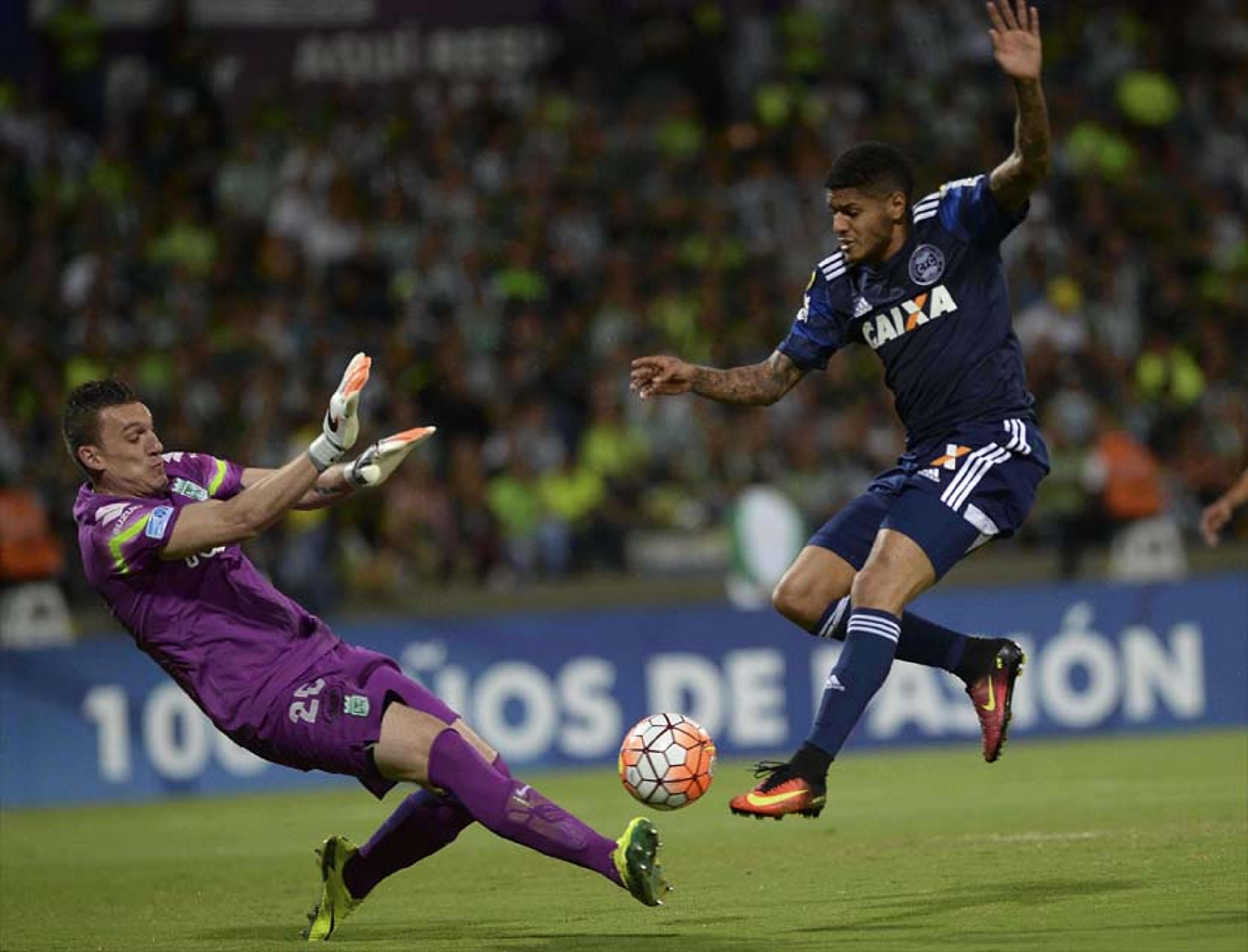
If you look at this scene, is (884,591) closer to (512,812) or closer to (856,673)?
(856,673)

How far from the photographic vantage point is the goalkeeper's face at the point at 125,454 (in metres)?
7.93

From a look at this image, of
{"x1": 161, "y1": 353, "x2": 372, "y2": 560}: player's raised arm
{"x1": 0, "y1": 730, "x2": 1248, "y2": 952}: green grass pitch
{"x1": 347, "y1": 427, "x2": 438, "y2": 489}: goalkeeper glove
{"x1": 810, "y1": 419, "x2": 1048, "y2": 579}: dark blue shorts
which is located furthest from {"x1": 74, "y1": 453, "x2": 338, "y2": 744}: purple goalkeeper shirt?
{"x1": 810, "y1": 419, "x2": 1048, "y2": 579}: dark blue shorts

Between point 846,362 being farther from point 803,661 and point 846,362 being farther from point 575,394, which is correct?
point 803,661

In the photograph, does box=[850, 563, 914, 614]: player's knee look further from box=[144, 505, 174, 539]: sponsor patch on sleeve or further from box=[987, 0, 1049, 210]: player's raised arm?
box=[144, 505, 174, 539]: sponsor patch on sleeve

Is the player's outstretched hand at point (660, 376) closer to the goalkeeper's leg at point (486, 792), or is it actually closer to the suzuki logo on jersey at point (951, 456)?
the suzuki logo on jersey at point (951, 456)

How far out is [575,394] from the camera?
1925 cm

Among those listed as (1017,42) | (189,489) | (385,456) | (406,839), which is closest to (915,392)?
(1017,42)

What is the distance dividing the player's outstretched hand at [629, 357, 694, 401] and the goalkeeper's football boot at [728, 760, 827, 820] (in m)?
1.60

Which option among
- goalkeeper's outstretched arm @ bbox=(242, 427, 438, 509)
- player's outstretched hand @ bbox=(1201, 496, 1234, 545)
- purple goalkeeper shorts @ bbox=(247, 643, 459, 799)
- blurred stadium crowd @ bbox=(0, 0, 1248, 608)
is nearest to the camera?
goalkeeper's outstretched arm @ bbox=(242, 427, 438, 509)

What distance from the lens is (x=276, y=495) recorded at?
7.46 m

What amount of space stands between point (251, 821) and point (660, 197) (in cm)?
932

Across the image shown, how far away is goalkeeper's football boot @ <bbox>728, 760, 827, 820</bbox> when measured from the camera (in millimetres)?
7746

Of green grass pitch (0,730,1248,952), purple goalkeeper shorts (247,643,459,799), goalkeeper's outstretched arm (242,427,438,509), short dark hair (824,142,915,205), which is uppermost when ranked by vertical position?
short dark hair (824,142,915,205)

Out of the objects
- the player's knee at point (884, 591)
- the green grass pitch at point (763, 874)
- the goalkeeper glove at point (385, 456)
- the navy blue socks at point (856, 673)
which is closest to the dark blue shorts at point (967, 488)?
the player's knee at point (884, 591)
